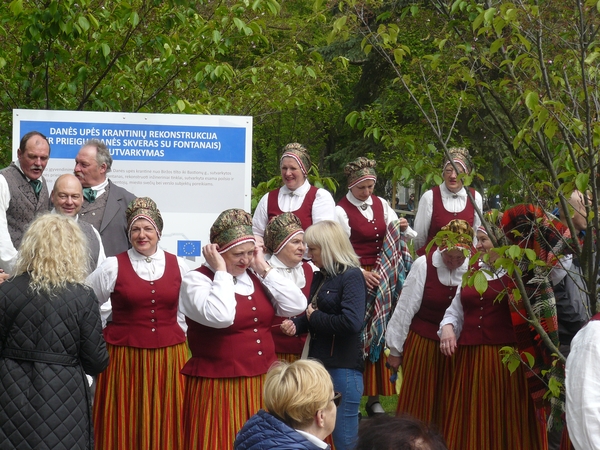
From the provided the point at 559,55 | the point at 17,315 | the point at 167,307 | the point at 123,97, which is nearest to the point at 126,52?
the point at 123,97

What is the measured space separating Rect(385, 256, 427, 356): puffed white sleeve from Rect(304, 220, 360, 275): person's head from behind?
0.69m

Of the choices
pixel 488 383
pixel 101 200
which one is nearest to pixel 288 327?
pixel 488 383

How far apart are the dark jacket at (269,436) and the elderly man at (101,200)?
3324 millimetres

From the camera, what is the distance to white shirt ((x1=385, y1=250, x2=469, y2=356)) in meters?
5.58

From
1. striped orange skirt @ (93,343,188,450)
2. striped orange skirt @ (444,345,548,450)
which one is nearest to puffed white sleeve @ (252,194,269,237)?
striped orange skirt @ (93,343,188,450)

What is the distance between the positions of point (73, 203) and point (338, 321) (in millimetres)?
1836

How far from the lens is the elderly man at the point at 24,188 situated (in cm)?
565

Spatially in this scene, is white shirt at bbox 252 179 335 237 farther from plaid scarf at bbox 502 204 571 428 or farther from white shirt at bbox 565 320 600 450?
white shirt at bbox 565 320 600 450

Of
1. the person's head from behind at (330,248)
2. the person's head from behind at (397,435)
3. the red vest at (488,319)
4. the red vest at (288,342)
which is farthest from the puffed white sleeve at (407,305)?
the person's head from behind at (397,435)

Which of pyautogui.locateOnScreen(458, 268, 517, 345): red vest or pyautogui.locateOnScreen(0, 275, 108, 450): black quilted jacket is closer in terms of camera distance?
pyautogui.locateOnScreen(0, 275, 108, 450): black quilted jacket

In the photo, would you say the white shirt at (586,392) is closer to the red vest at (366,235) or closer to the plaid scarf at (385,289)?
the plaid scarf at (385,289)

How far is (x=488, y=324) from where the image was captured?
519 cm

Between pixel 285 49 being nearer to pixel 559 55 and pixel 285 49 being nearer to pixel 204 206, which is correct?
pixel 204 206

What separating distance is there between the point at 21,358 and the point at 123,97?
155 inches
